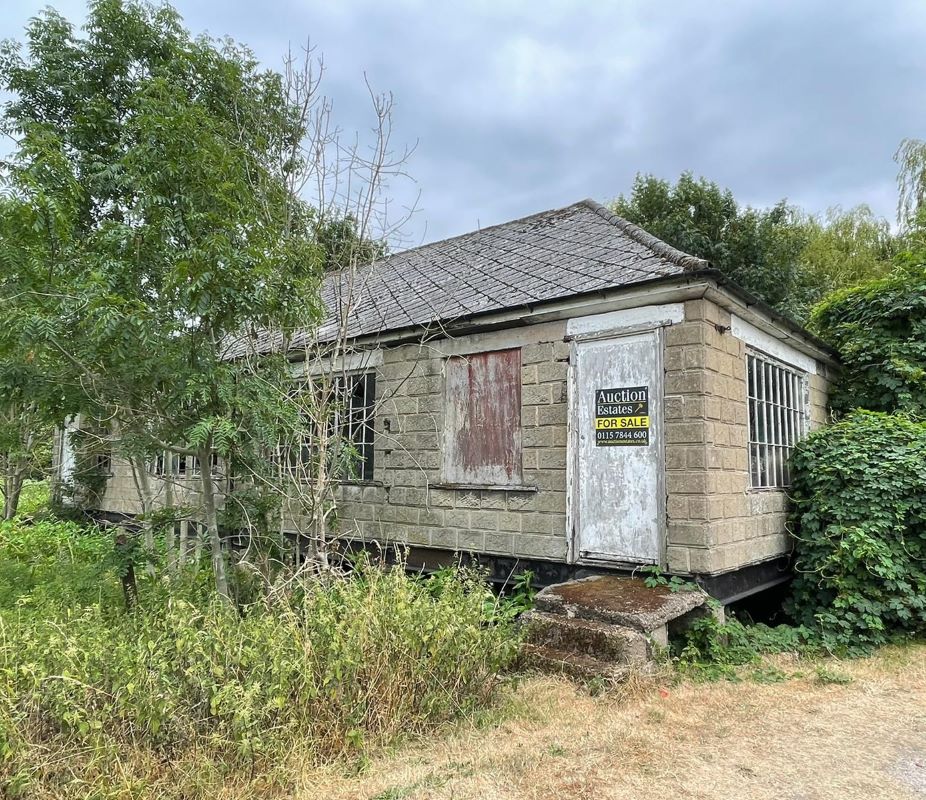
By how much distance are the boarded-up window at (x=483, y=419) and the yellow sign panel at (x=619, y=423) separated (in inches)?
39.4

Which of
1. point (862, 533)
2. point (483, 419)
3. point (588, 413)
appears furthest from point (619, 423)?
point (862, 533)

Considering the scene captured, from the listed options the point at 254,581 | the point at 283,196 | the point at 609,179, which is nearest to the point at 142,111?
the point at 283,196

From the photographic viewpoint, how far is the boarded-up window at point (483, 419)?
701 cm

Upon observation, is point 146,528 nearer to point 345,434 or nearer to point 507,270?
point 345,434

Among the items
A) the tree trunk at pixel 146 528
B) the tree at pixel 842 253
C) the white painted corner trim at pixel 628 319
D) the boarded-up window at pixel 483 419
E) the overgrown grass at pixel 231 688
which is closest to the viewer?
the overgrown grass at pixel 231 688

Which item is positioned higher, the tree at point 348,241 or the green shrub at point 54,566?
the tree at point 348,241

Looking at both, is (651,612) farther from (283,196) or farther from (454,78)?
(454,78)

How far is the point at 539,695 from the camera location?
438cm

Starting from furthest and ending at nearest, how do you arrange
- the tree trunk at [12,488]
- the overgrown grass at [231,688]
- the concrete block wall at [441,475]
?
the tree trunk at [12,488], the concrete block wall at [441,475], the overgrown grass at [231,688]

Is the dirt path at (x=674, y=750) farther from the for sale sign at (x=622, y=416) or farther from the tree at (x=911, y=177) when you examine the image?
the tree at (x=911, y=177)

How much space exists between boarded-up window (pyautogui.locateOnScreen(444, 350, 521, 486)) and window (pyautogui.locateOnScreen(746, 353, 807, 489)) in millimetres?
2528

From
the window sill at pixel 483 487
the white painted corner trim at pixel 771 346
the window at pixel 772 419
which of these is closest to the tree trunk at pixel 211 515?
the window sill at pixel 483 487

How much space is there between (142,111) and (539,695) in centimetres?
599

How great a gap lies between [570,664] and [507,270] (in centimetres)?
513
